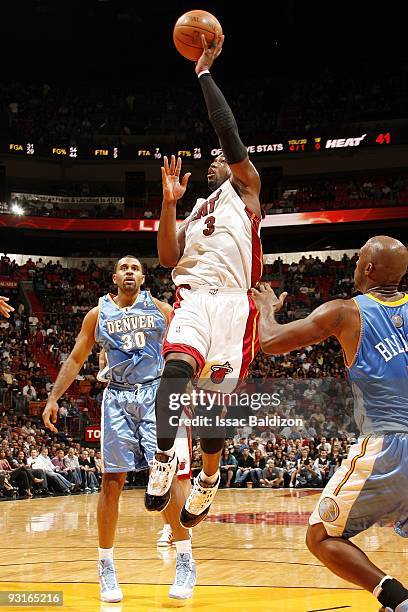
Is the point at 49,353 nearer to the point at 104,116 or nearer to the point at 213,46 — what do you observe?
the point at 104,116

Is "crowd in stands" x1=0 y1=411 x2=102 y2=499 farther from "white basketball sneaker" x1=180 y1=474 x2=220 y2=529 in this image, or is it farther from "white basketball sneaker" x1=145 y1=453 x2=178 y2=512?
"white basketball sneaker" x1=145 y1=453 x2=178 y2=512

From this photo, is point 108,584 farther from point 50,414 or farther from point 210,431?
point 210,431

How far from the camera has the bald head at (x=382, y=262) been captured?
399cm

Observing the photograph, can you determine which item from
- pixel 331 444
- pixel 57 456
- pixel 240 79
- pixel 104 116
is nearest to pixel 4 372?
pixel 57 456

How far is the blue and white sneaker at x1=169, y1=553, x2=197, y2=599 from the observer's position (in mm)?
5355

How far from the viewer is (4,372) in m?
21.0

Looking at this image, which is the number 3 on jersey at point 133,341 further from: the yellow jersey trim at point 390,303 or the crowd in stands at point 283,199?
the crowd in stands at point 283,199

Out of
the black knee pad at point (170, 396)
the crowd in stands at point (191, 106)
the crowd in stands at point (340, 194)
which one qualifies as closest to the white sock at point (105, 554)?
the black knee pad at point (170, 396)

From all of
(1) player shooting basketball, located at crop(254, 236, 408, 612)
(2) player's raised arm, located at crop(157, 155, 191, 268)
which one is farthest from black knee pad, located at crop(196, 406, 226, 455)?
(1) player shooting basketball, located at crop(254, 236, 408, 612)

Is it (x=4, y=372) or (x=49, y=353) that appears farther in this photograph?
(x=49, y=353)

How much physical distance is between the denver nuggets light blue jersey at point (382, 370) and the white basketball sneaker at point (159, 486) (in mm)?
1255

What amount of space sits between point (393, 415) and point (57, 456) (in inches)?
506

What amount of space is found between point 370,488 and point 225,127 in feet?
7.78

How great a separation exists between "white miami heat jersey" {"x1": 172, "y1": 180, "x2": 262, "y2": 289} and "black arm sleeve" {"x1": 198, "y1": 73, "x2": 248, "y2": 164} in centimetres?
34
